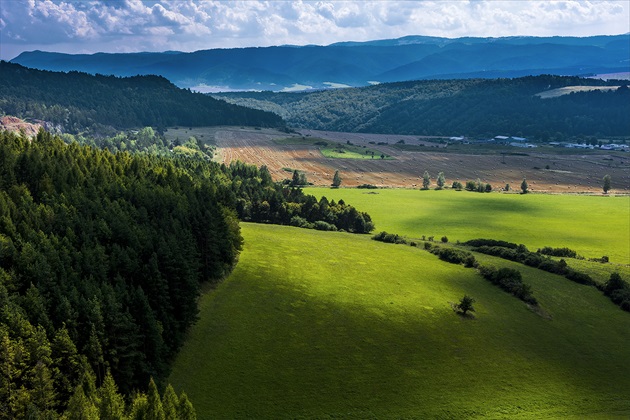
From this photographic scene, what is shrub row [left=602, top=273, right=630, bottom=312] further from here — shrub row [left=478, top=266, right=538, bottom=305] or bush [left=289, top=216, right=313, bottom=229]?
bush [left=289, top=216, right=313, bottom=229]

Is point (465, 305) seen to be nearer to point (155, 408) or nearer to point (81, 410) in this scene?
point (155, 408)

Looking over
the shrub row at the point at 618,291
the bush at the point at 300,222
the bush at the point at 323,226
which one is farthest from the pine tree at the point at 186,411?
the bush at the point at 323,226

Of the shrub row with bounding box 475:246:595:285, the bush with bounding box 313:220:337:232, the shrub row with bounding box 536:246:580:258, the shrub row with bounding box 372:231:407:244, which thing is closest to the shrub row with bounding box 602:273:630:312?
the shrub row with bounding box 475:246:595:285

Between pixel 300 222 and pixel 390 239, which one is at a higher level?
pixel 300 222

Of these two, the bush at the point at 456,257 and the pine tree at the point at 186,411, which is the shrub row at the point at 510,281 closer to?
the bush at the point at 456,257

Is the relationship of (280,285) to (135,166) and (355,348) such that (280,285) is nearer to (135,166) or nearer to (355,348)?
(355,348)

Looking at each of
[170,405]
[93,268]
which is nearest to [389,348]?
[170,405]

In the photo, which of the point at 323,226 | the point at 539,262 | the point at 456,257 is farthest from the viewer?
the point at 323,226
